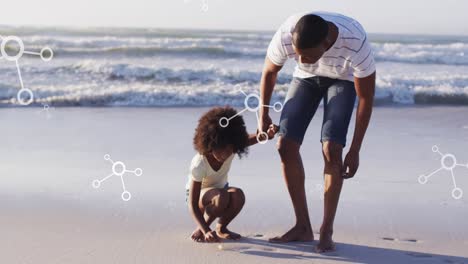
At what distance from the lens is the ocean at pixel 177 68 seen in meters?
9.20

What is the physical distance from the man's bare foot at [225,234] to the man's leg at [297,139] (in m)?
0.17

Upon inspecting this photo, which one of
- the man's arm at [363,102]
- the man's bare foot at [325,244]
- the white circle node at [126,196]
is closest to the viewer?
the man's arm at [363,102]

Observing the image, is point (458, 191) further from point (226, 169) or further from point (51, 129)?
point (51, 129)

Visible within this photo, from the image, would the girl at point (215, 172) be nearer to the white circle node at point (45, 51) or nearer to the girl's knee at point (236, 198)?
the girl's knee at point (236, 198)

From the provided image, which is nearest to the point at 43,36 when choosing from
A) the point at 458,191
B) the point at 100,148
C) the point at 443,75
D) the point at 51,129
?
the point at 443,75

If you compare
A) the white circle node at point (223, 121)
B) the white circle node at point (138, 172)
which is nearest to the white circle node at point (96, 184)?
the white circle node at point (138, 172)

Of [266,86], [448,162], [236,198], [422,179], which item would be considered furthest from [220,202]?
[448,162]

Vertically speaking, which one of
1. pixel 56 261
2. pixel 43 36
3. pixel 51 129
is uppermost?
pixel 43 36

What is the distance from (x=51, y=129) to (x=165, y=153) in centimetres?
146

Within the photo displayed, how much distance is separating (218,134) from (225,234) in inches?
19.2

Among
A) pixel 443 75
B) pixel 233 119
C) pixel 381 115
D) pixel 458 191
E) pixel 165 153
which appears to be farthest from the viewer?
pixel 443 75

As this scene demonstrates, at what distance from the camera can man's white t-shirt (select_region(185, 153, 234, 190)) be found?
340cm

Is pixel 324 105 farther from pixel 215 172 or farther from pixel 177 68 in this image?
pixel 177 68

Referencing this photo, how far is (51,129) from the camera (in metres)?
6.44
